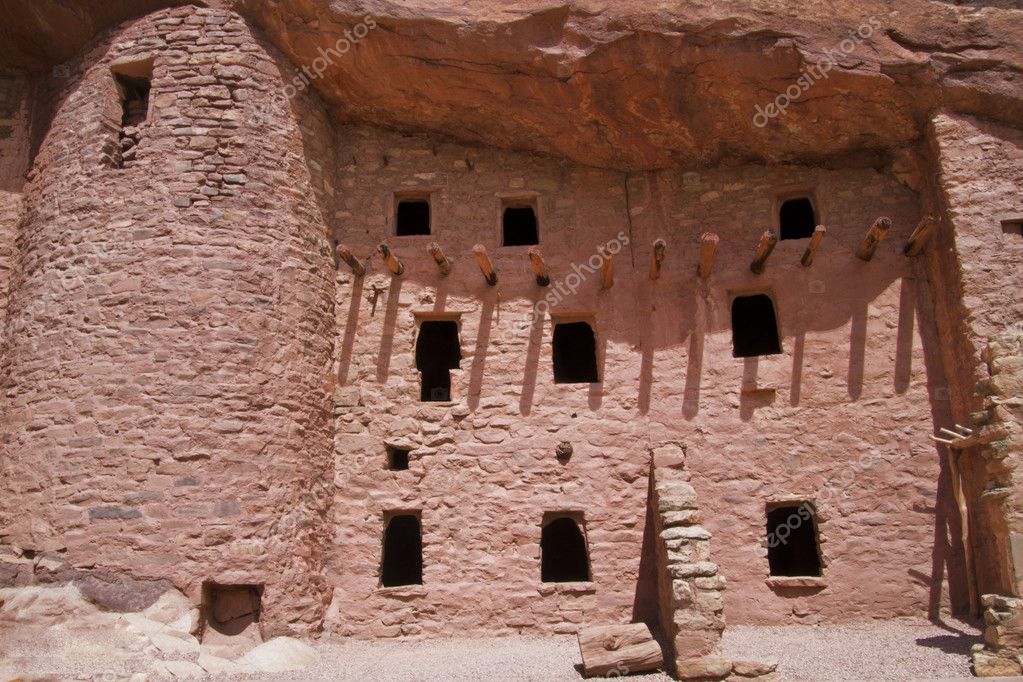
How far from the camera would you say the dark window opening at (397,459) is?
10.6m

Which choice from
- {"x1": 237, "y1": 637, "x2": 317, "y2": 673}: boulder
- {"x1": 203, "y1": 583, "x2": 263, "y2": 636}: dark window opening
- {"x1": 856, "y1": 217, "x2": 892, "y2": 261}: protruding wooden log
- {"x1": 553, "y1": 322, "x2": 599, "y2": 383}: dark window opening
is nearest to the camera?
{"x1": 237, "y1": 637, "x2": 317, "y2": 673}: boulder

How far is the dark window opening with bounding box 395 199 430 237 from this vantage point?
12.7 meters

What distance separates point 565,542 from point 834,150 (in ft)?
23.1

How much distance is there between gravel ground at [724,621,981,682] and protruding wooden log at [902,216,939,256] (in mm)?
4458

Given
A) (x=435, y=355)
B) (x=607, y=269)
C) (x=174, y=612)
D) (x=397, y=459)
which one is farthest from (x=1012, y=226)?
(x=174, y=612)

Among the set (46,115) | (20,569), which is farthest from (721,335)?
(46,115)

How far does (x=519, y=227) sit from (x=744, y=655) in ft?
21.9

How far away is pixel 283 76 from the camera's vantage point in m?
10.9

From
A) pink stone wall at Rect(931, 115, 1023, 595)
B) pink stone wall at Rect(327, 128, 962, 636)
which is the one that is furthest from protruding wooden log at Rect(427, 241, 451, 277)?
pink stone wall at Rect(931, 115, 1023, 595)

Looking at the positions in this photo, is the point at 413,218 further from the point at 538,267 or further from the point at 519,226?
the point at 538,267

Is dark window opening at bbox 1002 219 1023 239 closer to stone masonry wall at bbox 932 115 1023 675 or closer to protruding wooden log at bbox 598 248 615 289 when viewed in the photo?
stone masonry wall at bbox 932 115 1023 675

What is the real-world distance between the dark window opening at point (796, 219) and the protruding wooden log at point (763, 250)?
1.42 m

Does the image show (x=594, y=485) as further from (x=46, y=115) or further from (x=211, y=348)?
(x=46, y=115)

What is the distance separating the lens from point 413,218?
1303 cm
